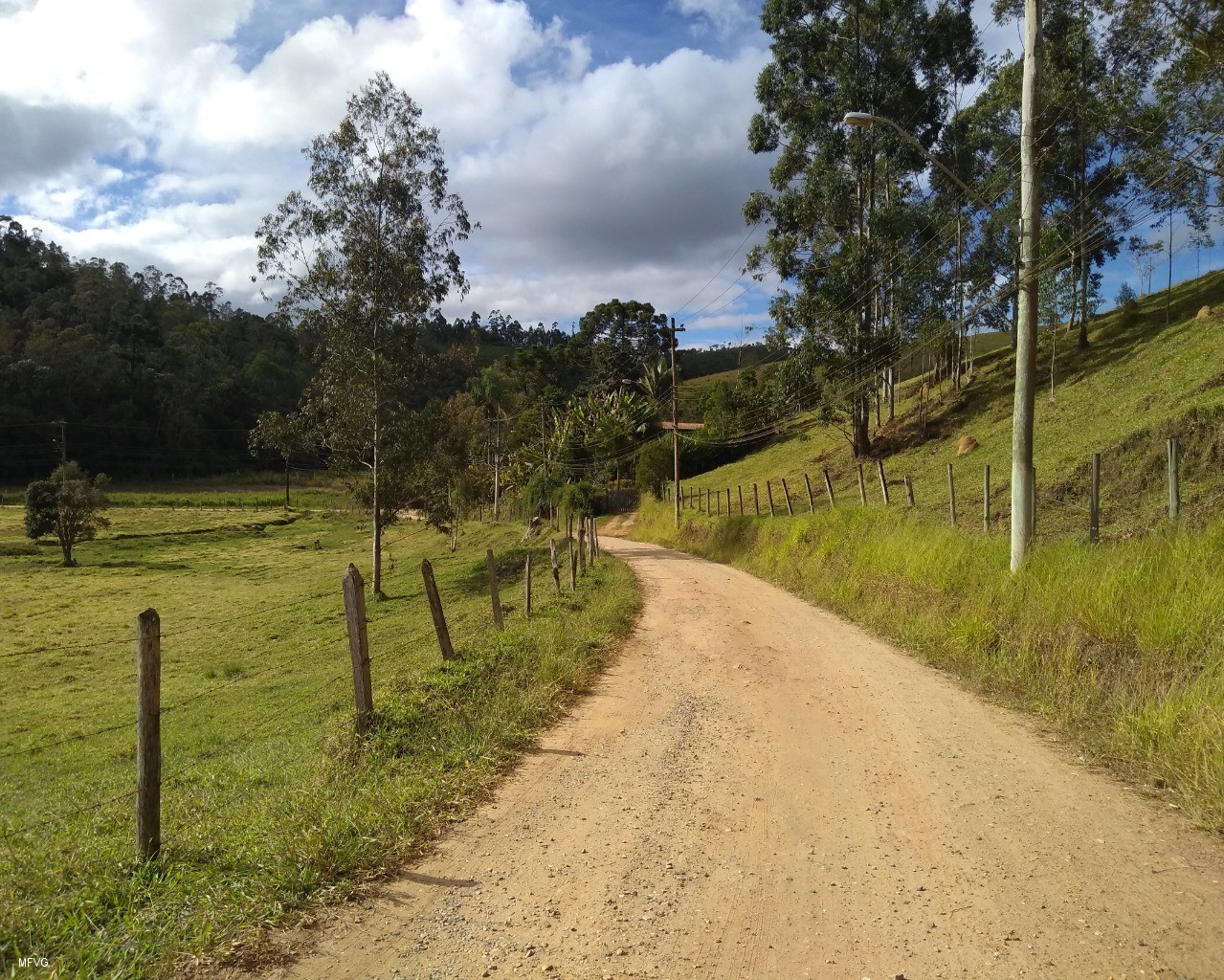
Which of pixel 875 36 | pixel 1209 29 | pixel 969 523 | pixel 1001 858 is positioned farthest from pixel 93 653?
pixel 875 36

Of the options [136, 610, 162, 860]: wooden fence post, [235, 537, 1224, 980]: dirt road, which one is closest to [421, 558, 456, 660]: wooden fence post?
[235, 537, 1224, 980]: dirt road

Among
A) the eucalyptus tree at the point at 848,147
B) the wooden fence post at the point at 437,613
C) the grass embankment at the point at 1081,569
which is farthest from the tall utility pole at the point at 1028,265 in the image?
the eucalyptus tree at the point at 848,147

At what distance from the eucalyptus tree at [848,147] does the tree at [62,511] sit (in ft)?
132

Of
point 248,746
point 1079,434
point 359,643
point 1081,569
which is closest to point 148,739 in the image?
point 359,643

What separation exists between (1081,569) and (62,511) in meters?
51.5

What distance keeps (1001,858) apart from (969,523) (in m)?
13.7

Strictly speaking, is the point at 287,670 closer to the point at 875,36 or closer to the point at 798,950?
the point at 798,950

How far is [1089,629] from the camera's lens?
298 inches

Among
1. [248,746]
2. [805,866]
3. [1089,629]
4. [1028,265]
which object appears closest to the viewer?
[805,866]

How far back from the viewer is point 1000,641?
8.59 meters

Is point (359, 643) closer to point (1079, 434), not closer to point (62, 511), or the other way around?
point (1079, 434)

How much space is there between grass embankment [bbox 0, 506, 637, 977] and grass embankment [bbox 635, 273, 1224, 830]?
4264mm

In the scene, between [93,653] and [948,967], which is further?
[93,653]

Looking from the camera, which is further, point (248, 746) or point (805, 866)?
point (248, 746)
